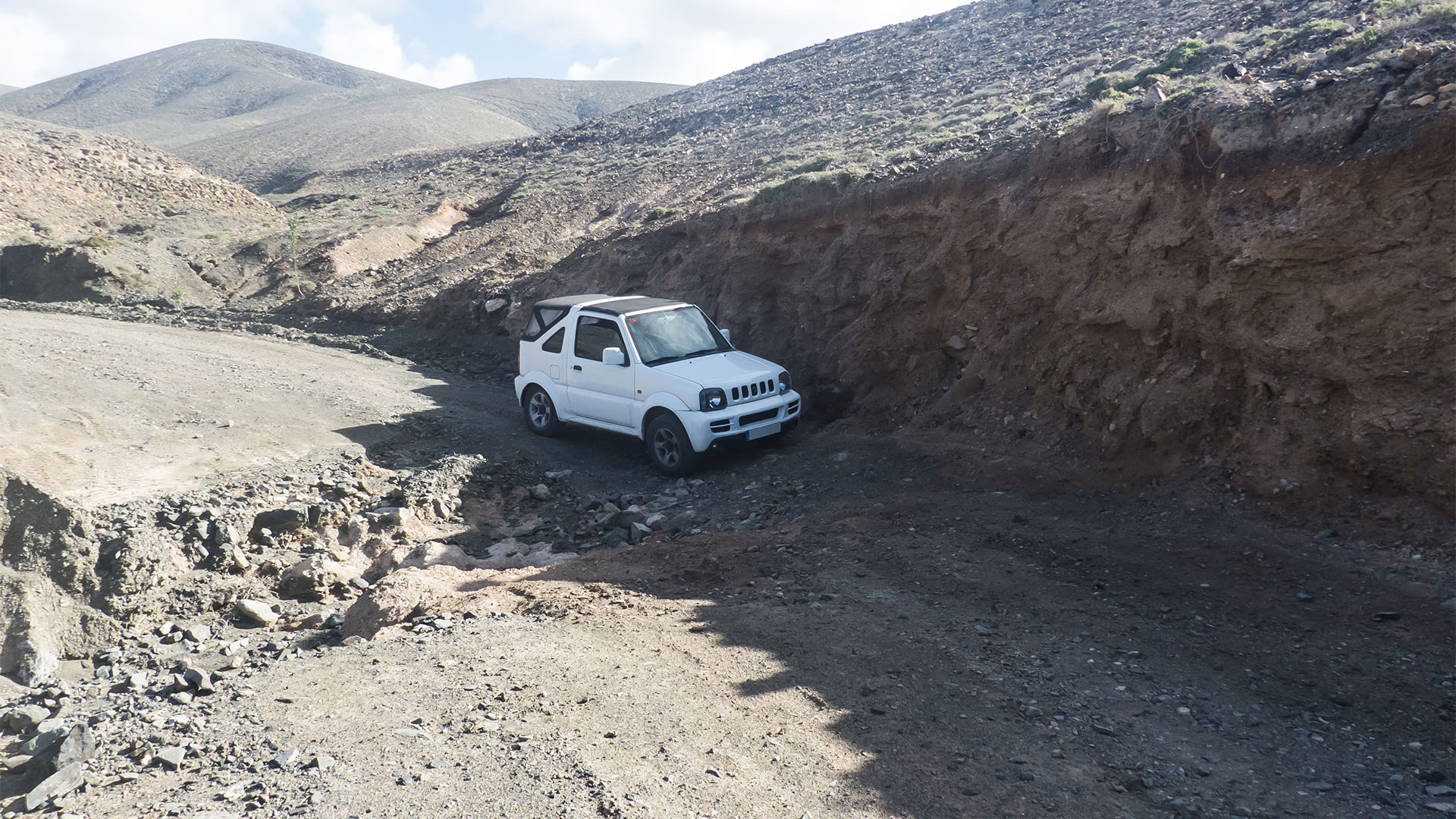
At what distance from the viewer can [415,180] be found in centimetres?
3875

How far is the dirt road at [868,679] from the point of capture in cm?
436

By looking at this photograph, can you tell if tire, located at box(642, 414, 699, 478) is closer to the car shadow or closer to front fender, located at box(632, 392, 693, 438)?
front fender, located at box(632, 392, 693, 438)

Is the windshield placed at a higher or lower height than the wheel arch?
higher

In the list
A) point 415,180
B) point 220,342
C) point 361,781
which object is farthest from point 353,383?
point 415,180

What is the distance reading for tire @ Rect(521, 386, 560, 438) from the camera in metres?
11.9

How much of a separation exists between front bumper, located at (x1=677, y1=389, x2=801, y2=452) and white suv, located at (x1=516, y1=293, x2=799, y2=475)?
12 mm

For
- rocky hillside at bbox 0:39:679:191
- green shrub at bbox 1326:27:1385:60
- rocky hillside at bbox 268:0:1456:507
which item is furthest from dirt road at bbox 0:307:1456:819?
rocky hillside at bbox 0:39:679:191

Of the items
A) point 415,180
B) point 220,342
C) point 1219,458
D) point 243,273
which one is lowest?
point 1219,458

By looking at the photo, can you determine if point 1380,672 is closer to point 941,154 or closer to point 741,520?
point 741,520

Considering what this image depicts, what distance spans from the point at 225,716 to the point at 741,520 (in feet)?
16.4

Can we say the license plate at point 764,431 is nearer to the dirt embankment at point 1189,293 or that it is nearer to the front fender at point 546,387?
the dirt embankment at point 1189,293

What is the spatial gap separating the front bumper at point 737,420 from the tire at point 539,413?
7.96ft

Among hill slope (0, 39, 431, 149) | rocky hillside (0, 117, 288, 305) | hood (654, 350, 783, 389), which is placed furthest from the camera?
hill slope (0, 39, 431, 149)

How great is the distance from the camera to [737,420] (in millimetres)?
10273
